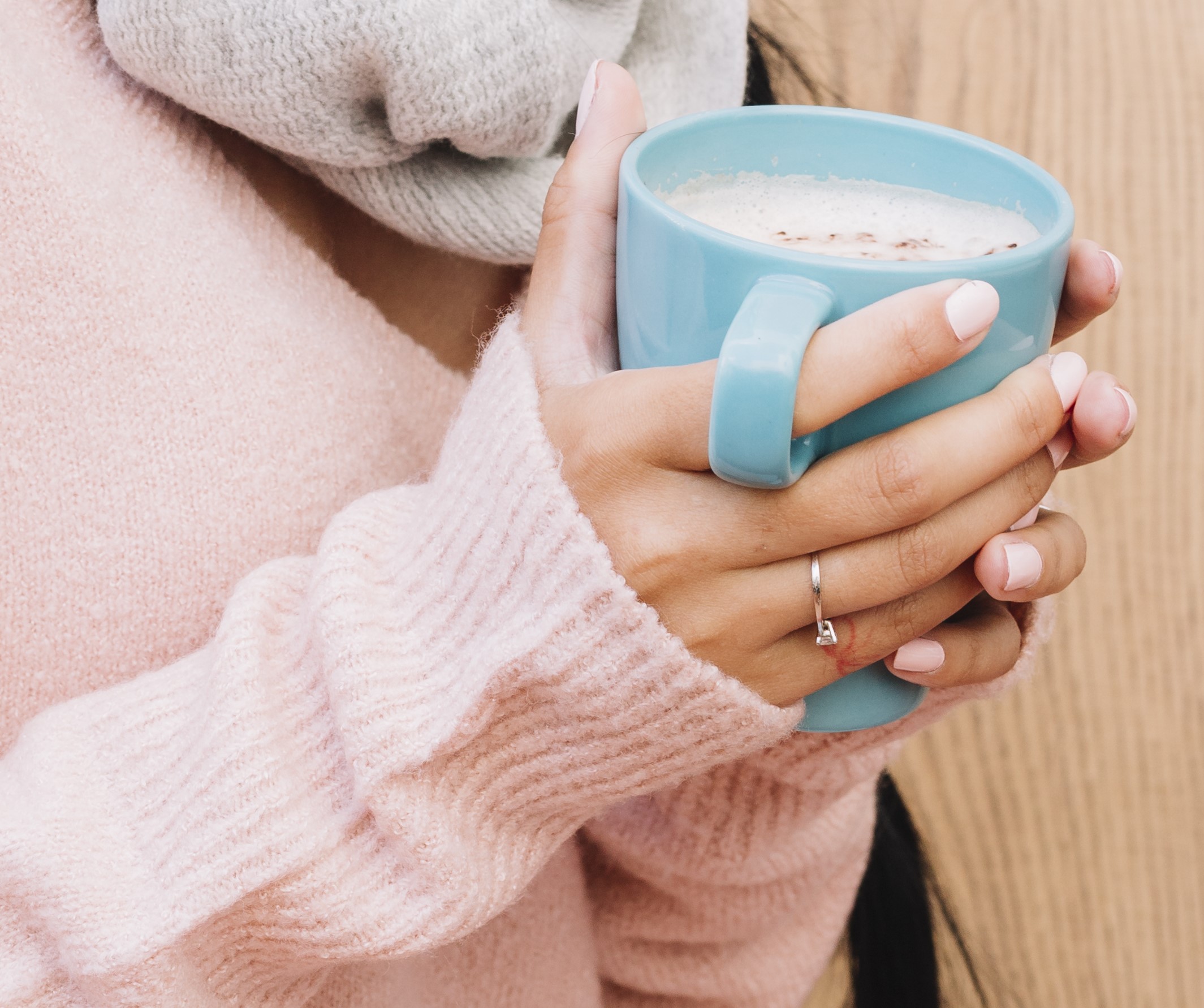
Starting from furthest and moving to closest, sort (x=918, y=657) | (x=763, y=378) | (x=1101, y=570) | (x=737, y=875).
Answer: (x=1101, y=570), (x=737, y=875), (x=918, y=657), (x=763, y=378)

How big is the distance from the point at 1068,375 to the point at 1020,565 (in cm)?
6

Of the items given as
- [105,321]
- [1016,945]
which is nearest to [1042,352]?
[105,321]

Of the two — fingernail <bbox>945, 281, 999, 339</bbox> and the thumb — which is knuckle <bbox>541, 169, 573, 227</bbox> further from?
fingernail <bbox>945, 281, 999, 339</bbox>

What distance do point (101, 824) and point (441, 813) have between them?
0.45 feet

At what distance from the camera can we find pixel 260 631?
1.43 ft

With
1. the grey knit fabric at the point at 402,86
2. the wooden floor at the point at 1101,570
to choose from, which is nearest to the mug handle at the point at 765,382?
the grey knit fabric at the point at 402,86

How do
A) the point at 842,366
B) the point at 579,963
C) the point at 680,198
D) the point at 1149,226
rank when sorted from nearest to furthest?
1. the point at 842,366
2. the point at 680,198
3. the point at 579,963
4. the point at 1149,226

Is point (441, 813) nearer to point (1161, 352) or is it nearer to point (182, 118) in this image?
point (182, 118)

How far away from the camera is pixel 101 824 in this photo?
1.41 ft

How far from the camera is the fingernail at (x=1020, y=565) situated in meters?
0.36

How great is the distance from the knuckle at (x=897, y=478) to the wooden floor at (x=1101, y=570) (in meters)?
0.56

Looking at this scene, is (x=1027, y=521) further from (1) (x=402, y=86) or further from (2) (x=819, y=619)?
(1) (x=402, y=86)

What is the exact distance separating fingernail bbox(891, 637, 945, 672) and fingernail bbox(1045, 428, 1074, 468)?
0.08m

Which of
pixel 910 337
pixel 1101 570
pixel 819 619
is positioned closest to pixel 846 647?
pixel 819 619
